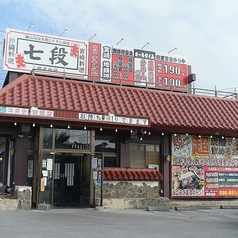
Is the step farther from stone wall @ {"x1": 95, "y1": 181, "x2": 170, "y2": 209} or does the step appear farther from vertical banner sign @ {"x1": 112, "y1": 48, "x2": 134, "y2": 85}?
vertical banner sign @ {"x1": 112, "y1": 48, "x2": 134, "y2": 85}

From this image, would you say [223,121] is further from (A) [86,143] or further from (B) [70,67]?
(B) [70,67]

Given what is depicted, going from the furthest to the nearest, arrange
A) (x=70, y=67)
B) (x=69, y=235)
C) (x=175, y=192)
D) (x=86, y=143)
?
(x=70, y=67) < (x=175, y=192) < (x=86, y=143) < (x=69, y=235)

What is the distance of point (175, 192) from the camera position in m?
16.5

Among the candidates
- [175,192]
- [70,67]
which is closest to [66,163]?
[175,192]

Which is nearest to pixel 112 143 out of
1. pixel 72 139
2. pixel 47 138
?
pixel 72 139

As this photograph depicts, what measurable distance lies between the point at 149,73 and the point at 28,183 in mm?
16284

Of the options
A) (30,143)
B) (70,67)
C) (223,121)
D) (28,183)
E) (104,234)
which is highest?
(70,67)

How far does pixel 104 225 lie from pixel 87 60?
1788cm

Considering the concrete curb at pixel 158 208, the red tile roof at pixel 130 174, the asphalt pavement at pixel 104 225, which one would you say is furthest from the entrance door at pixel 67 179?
the concrete curb at pixel 158 208

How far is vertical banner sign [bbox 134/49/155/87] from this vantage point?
27875 mm

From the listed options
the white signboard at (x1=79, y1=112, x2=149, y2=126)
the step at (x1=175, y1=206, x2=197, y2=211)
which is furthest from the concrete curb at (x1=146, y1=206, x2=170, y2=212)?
the white signboard at (x1=79, y1=112, x2=149, y2=126)

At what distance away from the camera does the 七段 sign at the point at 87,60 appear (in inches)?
972

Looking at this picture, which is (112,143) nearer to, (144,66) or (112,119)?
(112,119)

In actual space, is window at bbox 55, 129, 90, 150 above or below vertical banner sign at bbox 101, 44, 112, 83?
below
